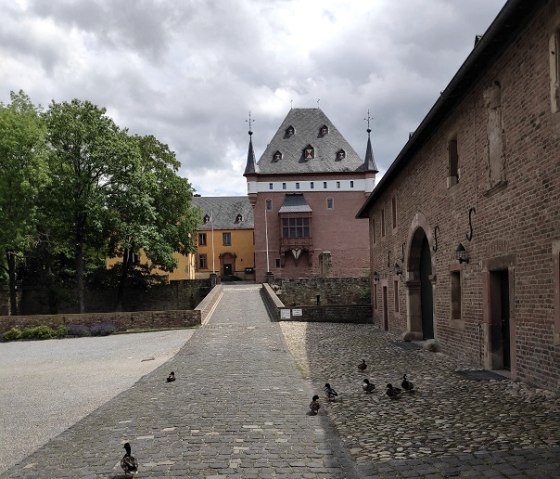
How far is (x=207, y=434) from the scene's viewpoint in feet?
22.3

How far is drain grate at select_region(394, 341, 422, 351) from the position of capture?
1627cm

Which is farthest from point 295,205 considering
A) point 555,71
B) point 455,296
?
point 555,71

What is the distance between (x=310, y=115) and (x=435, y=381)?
165 feet

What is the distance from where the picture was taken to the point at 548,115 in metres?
8.25

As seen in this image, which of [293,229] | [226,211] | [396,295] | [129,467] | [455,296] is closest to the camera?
[129,467]

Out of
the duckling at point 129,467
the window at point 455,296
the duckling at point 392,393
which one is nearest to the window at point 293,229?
the window at point 455,296

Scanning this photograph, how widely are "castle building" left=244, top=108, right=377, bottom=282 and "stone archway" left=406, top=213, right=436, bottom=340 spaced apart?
34813mm

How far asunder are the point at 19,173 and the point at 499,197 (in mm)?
28843

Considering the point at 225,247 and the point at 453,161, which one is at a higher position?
the point at 225,247

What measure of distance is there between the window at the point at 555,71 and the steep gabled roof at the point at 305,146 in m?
46.1

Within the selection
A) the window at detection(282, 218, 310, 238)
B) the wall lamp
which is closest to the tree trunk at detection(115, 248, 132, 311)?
the window at detection(282, 218, 310, 238)

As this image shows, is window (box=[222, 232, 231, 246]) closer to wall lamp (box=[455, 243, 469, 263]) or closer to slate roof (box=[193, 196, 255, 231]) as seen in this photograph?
slate roof (box=[193, 196, 255, 231])

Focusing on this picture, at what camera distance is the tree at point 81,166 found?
3472cm

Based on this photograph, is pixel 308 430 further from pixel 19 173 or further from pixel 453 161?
pixel 19 173
